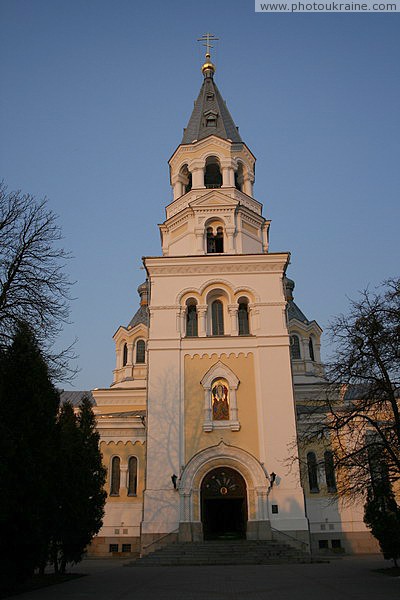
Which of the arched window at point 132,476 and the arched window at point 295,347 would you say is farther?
the arched window at point 295,347

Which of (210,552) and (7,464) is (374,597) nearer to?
(7,464)

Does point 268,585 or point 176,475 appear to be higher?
point 176,475

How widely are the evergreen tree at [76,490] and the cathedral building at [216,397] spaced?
13.1ft

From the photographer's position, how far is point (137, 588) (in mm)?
13086

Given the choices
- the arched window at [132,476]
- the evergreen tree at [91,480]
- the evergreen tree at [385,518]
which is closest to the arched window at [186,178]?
the evergreen tree at [91,480]

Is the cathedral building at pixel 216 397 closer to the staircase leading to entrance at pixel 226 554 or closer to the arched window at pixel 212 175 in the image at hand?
the arched window at pixel 212 175

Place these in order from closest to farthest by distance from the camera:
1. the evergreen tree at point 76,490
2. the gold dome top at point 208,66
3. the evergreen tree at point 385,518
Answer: the evergreen tree at point 76,490, the evergreen tree at point 385,518, the gold dome top at point 208,66

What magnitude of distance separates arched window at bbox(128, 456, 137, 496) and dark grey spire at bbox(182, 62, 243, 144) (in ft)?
57.4

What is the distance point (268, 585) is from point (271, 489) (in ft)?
30.9

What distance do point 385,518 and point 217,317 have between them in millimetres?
11690

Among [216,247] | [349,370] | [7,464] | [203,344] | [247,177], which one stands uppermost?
[247,177]

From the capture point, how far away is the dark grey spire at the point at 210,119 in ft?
100.0

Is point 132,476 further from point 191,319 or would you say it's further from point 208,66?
point 208,66

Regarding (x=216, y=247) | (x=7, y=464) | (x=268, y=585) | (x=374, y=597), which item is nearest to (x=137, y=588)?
(x=268, y=585)
